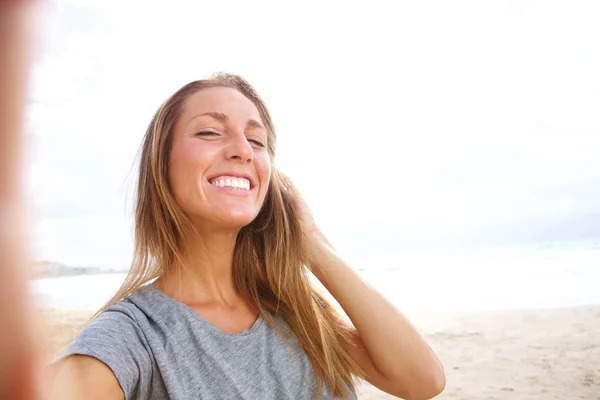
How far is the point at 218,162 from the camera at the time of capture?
2.18 m

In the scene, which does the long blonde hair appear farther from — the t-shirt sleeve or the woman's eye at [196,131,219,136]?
the t-shirt sleeve

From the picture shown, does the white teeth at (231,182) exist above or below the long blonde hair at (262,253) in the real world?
above

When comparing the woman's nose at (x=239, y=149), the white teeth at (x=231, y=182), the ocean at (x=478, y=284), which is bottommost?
the ocean at (x=478, y=284)

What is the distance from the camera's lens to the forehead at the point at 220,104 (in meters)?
2.29

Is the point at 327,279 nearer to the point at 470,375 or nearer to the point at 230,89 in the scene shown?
the point at 230,89

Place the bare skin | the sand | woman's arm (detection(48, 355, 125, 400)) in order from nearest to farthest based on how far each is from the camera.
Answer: the bare skin < woman's arm (detection(48, 355, 125, 400)) < the sand

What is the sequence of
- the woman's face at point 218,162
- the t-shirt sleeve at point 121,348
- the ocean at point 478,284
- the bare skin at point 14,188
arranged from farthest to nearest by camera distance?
the ocean at point 478,284 < the woman's face at point 218,162 < the t-shirt sleeve at point 121,348 < the bare skin at point 14,188

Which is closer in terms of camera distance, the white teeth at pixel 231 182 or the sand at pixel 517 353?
the white teeth at pixel 231 182

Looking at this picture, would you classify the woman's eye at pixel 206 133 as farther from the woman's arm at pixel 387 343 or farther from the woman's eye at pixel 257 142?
the woman's arm at pixel 387 343

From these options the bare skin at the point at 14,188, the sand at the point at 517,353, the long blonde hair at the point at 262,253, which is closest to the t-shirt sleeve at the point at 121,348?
the long blonde hair at the point at 262,253

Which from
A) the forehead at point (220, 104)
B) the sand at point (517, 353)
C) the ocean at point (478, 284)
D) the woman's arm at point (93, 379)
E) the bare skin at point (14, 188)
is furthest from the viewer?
the ocean at point (478, 284)

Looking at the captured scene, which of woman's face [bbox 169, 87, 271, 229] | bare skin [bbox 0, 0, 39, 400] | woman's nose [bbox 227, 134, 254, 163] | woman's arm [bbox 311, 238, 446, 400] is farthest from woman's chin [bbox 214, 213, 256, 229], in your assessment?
bare skin [bbox 0, 0, 39, 400]

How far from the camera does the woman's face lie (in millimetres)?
2162

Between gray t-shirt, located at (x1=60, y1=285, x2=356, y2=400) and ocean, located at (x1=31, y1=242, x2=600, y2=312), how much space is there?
5034 mm
